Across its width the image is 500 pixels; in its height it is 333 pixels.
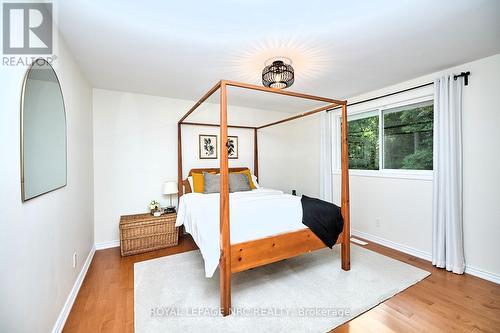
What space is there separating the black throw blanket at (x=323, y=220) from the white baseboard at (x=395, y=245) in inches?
52.4

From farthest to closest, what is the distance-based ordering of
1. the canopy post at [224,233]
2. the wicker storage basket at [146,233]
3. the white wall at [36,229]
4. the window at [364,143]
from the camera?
the window at [364,143] → the wicker storage basket at [146,233] → the canopy post at [224,233] → the white wall at [36,229]

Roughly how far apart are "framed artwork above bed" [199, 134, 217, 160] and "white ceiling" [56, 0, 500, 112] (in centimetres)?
126

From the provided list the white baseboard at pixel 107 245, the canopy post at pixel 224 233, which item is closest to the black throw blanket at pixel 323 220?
the canopy post at pixel 224 233

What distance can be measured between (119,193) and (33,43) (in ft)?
7.78

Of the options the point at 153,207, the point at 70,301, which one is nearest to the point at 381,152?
the point at 153,207

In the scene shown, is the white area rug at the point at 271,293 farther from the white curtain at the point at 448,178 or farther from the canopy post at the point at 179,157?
the canopy post at the point at 179,157

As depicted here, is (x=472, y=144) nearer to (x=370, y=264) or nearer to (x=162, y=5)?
(x=370, y=264)

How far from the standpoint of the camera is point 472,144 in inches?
96.8

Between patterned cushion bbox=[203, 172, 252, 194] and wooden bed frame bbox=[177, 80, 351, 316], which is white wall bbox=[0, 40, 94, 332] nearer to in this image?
wooden bed frame bbox=[177, 80, 351, 316]

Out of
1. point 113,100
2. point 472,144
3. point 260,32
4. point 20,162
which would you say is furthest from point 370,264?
point 113,100

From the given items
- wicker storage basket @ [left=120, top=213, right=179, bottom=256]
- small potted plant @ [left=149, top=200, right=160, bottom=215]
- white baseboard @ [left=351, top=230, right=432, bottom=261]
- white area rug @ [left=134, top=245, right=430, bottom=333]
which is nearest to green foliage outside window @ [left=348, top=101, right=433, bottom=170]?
white baseboard @ [left=351, top=230, right=432, bottom=261]

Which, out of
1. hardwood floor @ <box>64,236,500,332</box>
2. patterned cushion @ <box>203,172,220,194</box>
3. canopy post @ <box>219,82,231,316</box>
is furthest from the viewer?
patterned cushion @ <box>203,172,220,194</box>

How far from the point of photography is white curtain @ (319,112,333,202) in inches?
158

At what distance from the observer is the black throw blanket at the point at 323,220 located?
91.9 inches
